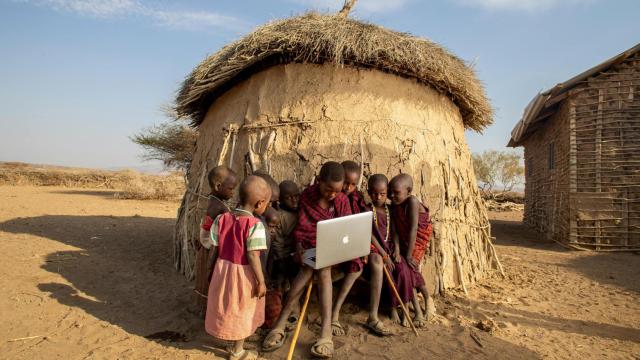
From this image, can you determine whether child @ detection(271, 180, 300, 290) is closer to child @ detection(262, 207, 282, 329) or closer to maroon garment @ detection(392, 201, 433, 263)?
child @ detection(262, 207, 282, 329)

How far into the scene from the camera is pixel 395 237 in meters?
3.80

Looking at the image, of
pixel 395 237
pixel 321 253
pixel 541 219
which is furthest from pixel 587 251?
pixel 321 253

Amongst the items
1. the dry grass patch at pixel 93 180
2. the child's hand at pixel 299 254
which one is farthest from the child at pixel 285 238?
the dry grass patch at pixel 93 180

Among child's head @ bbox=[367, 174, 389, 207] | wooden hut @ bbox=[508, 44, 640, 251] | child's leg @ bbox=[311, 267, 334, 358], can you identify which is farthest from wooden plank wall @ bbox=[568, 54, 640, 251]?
child's leg @ bbox=[311, 267, 334, 358]

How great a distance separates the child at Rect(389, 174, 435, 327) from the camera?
11.8 feet

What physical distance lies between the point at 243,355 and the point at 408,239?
70.7 inches

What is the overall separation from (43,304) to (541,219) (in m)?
10.5

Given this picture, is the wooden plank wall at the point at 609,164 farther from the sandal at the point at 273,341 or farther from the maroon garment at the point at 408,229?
the sandal at the point at 273,341

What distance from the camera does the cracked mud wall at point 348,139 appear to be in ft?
14.0

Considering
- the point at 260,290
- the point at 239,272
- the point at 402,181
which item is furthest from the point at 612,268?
the point at 239,272

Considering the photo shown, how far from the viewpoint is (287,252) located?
3.48 m

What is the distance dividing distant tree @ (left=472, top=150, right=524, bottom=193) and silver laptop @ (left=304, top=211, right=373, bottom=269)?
24.7 metres

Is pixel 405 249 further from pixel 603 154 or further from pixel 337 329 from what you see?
pixel 603 154

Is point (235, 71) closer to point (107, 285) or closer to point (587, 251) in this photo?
point (107, 285)
